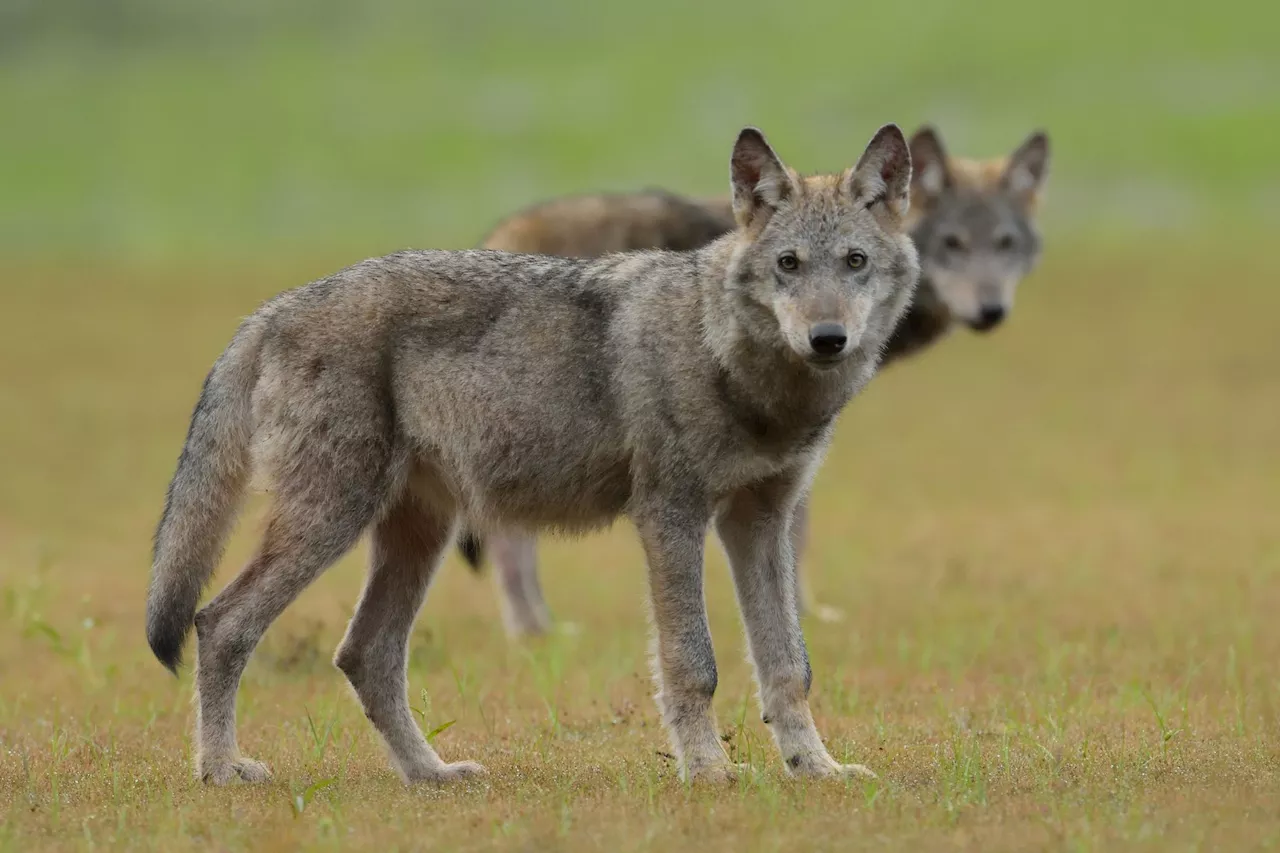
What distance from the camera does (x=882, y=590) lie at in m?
12.9

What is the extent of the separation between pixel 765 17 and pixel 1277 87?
1434cm

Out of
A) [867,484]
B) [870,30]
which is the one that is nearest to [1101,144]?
[870,30]

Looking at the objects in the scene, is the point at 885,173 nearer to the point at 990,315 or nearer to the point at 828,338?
the point at 828,338

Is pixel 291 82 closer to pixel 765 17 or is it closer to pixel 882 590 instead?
pixel 765 17

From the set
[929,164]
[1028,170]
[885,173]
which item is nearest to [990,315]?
[929,164]

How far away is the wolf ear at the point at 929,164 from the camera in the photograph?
41.1 feet

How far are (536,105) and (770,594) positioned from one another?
38951 millimetres

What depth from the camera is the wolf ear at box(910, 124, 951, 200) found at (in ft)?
41.1

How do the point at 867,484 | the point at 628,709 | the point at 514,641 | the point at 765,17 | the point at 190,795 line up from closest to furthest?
the point at 190,795
the point at 628,709
the point at 514,641
the point at 867,484
the point at 765,17

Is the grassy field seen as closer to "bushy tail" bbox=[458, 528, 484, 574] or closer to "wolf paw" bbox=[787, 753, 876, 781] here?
"wolf paw" bbox=[787, 753, 876, 781]

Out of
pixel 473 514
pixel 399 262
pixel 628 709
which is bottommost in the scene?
pixel 628 709

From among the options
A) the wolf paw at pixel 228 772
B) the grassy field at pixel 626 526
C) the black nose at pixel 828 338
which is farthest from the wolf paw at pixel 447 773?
the black nose at pixel 828 338

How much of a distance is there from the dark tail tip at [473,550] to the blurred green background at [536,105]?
82.7 ft

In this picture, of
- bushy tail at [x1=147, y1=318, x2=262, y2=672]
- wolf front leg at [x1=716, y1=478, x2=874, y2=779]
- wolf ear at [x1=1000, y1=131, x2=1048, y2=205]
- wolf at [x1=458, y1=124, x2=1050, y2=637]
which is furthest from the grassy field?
wolf ear at [x1=1000, y1=131, x2=1048, y2=205]
